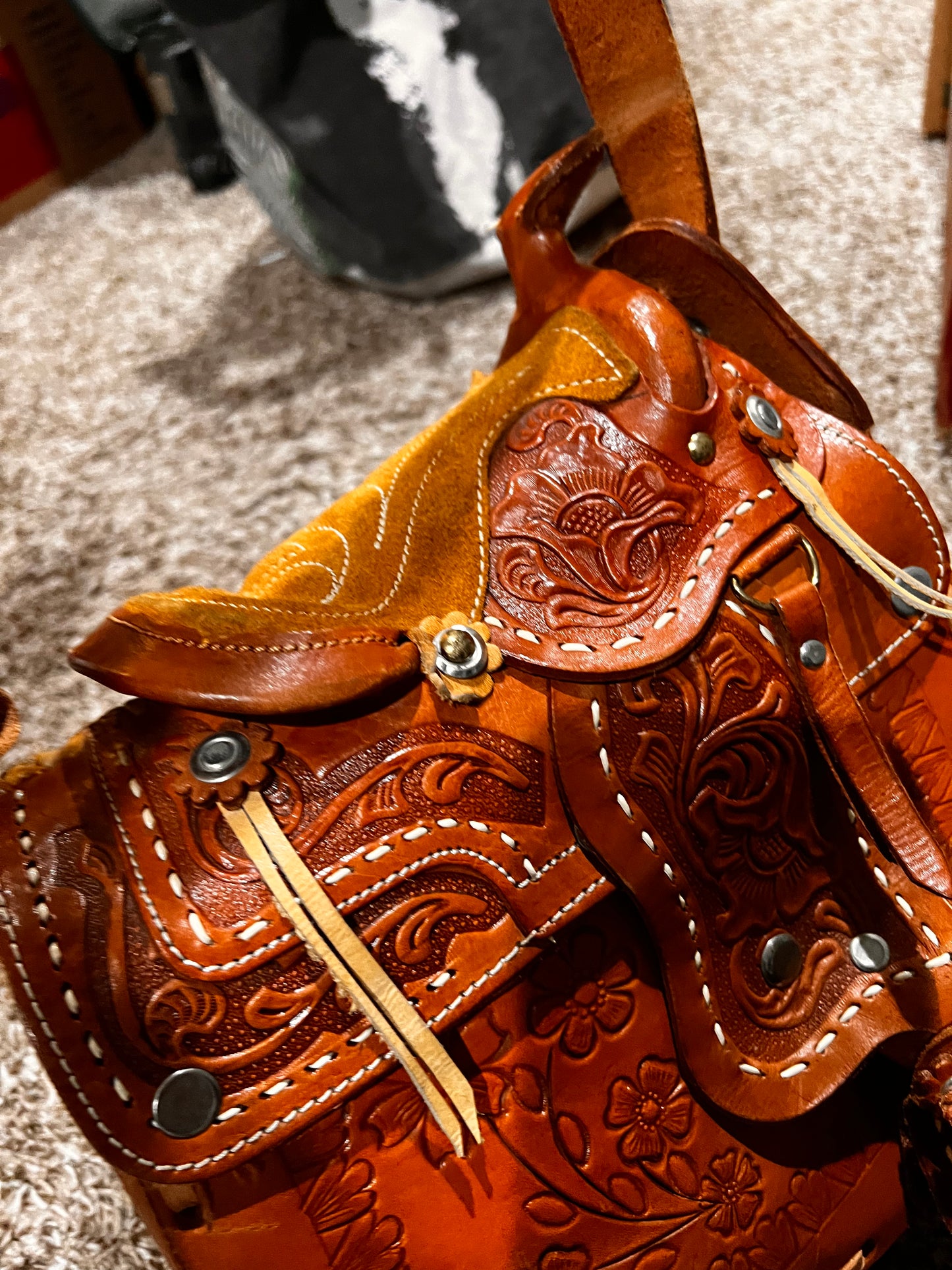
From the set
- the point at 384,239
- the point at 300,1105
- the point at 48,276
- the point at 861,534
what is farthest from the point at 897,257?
the point at 48,276

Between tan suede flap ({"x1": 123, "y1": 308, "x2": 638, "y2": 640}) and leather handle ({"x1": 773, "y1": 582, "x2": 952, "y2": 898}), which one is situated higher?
tan suede flap ({"x1": 123, "y1": 308, "x2": 638, "y2": 640})

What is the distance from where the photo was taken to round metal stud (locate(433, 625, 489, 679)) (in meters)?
0.48

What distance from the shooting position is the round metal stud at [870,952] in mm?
527

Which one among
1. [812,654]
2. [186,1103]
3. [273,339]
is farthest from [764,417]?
[273,339]

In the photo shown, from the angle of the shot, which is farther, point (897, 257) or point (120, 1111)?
point (897, 257)

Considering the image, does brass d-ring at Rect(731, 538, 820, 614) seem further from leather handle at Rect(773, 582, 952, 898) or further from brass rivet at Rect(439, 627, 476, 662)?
brass rivet at Rect(439, 627, 476, 662)

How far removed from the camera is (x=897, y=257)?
1222mm

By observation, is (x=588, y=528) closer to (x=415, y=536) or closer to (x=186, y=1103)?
(x=415, y=536)

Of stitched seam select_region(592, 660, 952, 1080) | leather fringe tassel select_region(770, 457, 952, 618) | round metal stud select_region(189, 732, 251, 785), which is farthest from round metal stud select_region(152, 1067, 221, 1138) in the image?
Answer: leather fringe tassel select_region(770, 457, 952, 618)

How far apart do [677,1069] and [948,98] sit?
1.43 m

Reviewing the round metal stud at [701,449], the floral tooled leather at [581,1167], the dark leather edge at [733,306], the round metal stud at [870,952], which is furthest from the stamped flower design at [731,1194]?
the dark leather edge at [733,306]

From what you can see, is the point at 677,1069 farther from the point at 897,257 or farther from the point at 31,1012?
the point at 897,257

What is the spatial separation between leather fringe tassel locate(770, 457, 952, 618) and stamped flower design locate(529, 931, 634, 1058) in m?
0.27

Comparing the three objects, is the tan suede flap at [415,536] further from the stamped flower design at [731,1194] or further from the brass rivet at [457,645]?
the stamped flower design at [731,1194]
